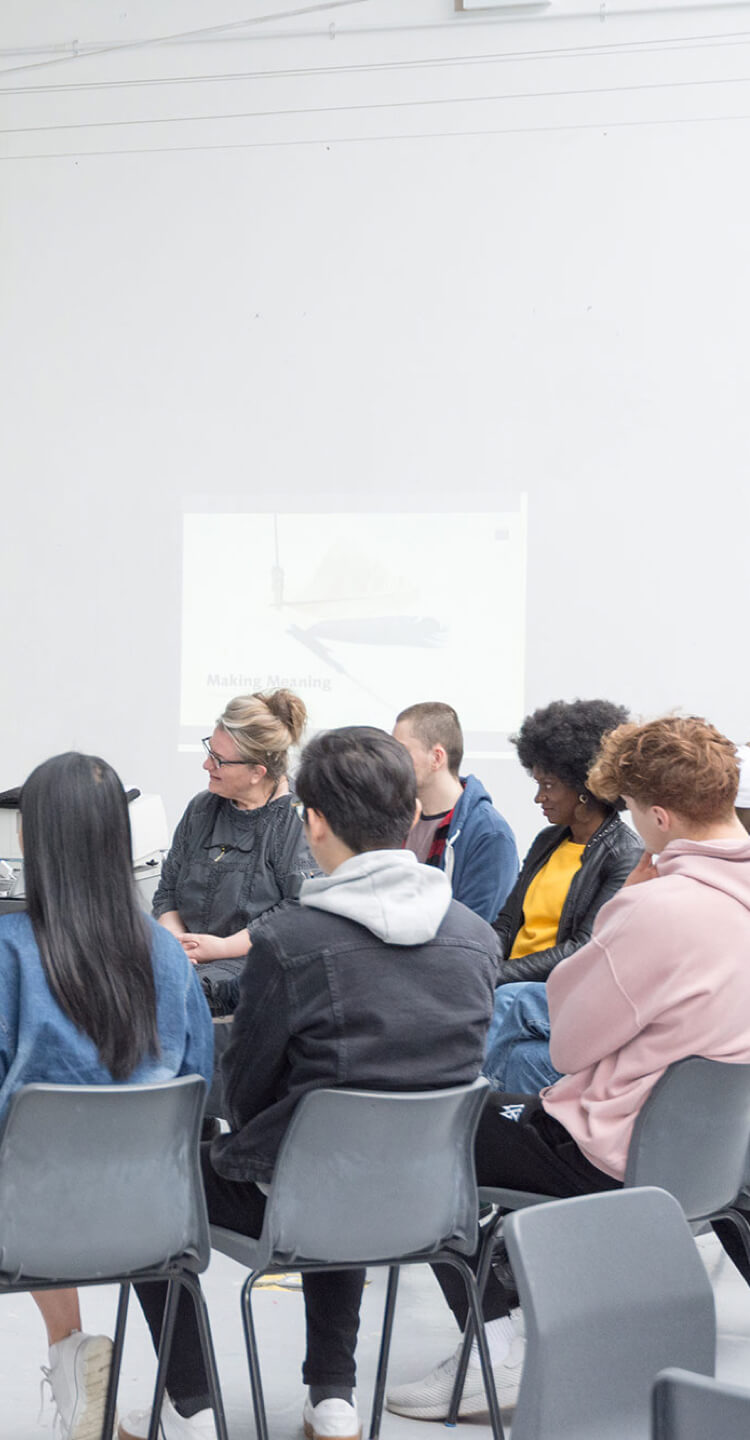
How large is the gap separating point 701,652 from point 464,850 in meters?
2.28

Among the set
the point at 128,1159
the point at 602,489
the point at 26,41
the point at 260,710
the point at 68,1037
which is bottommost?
the point at 128,1159

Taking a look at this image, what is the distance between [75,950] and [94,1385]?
0.65 metres

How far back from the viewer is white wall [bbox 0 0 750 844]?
5.23m

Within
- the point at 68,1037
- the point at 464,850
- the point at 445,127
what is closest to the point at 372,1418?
the point at 68,1037

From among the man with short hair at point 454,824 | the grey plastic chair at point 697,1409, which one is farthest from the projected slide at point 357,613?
the grey plastic chair at point 697,1409

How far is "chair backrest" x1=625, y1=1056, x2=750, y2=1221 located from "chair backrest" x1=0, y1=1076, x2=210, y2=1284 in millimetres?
658

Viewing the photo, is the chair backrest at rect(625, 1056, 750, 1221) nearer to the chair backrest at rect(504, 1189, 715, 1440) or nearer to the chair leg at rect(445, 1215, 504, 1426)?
the chair leg at rect(445, 1215, 504, 1426)

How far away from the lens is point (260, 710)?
329cm

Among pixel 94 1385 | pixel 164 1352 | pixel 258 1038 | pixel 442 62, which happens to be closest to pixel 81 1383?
pixel 94 1385

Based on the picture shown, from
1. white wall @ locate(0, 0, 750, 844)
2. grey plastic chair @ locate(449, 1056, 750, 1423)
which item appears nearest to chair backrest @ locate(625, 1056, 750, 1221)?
grey plastic chair @ locate(449, 1056, 750, 1423)

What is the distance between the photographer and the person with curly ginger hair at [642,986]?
196 cm

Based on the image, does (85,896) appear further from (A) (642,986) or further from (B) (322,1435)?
(B) (322,1435)

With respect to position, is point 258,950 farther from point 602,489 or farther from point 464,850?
point 602,489

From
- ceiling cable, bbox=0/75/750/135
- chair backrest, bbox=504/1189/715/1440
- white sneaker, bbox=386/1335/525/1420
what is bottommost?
white sneaker, bbox=386/1335/525/1420
